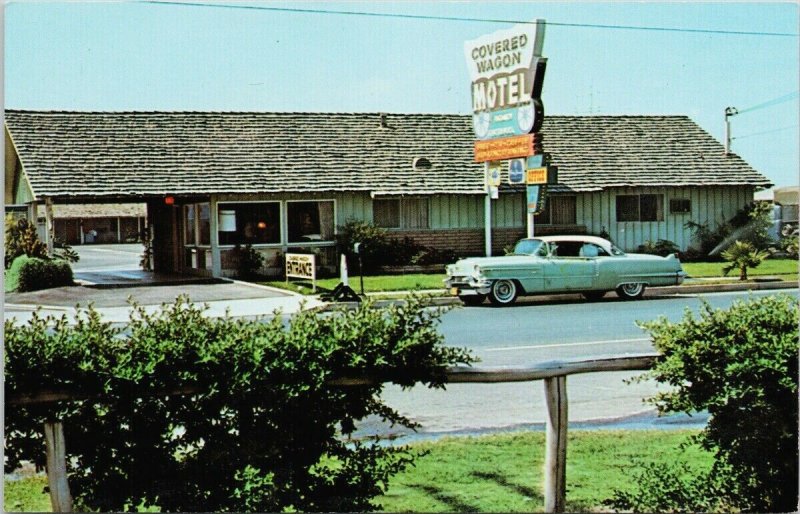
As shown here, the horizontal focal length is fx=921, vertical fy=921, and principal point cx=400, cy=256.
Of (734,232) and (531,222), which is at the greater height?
(531,222)

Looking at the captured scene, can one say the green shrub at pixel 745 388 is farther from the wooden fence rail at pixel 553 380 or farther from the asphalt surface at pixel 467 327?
→ the asphalt surface at pixel 467 327

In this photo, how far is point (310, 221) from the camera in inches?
288

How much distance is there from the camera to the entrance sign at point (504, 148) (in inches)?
290

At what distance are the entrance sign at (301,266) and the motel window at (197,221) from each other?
657 millimetres

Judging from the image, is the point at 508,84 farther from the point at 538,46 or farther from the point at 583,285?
the point at 583,285

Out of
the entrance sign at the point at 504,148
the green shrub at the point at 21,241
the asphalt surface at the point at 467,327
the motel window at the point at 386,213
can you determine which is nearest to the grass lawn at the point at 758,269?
the asphalt surface at the point at 467,327

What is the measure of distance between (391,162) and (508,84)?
1.24 meters

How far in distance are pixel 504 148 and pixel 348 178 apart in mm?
1307

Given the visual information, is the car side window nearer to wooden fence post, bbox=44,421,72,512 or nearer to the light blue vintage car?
the light blue vintage car

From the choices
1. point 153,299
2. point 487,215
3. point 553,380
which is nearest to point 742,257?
point 487,215

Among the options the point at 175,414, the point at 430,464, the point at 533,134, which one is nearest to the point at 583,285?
the point at 533,134

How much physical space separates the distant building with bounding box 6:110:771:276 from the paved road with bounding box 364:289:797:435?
3.16 feet

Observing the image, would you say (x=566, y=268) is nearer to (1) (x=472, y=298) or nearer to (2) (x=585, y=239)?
(2) (x=585, y=239)

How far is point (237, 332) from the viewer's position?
185 inches
